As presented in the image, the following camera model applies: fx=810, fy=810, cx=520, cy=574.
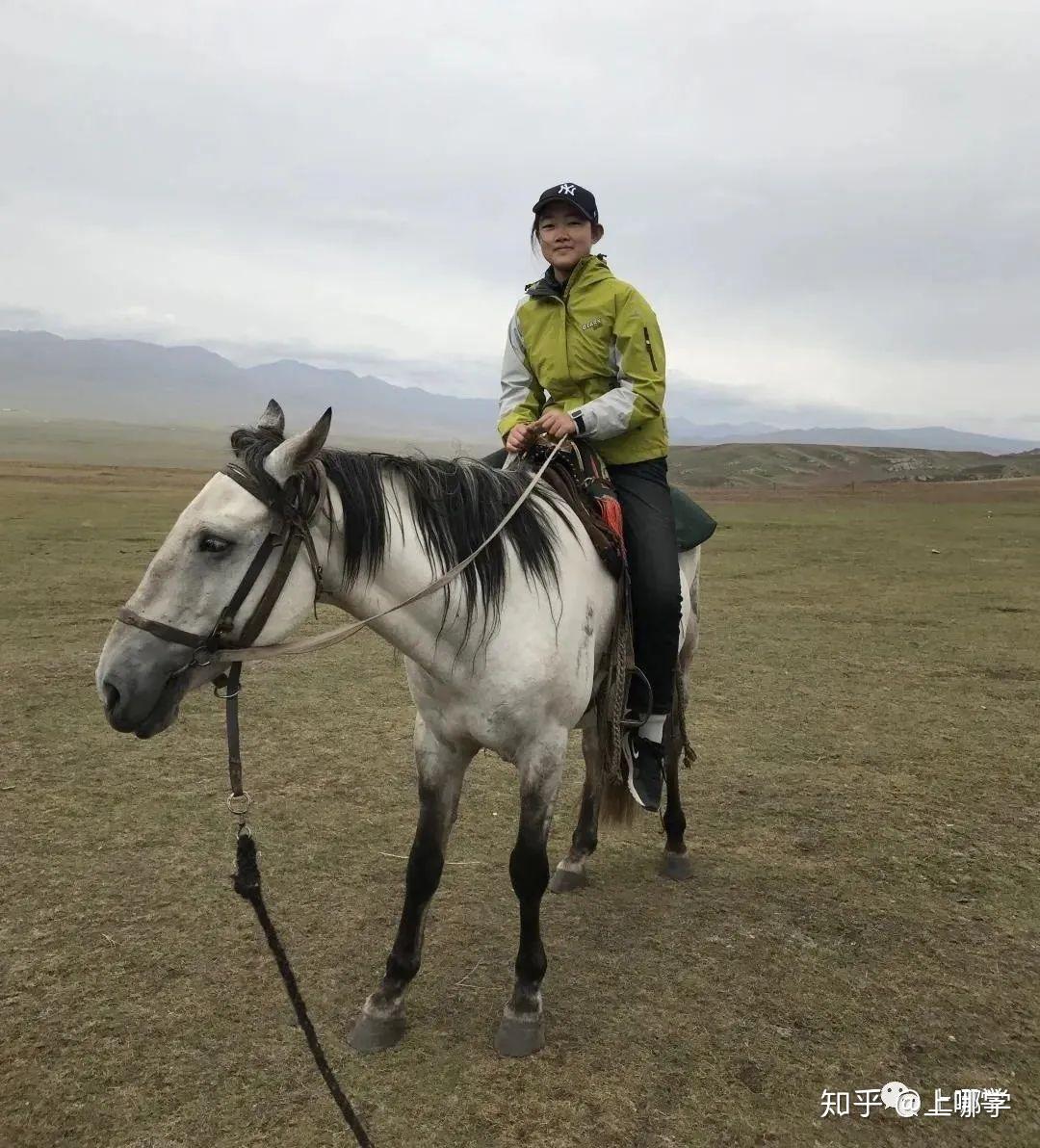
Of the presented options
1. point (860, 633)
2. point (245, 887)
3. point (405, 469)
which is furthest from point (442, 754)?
point (860, 633)

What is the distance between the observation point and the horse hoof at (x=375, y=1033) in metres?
3.09

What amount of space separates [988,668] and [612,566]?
6.66m

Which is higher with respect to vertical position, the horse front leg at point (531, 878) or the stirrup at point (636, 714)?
the stirrup at point (636, 714)

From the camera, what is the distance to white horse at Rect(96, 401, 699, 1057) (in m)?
2.32

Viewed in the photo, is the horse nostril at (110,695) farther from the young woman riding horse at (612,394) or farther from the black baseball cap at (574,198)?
the black baseball cap at (574,198)

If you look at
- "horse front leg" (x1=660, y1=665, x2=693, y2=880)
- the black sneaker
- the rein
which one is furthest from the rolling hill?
the rein

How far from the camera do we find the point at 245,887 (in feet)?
8.35

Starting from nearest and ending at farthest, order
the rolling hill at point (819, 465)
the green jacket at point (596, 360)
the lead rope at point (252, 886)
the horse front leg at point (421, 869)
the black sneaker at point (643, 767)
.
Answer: the lead rope at point (252, 886), the horse front leg at point (421, 869), the green jacket at point (596, 360), the black sneaker at point (643, 767), the rolling hill at point (819, 465)

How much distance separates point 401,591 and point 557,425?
999 millimetres

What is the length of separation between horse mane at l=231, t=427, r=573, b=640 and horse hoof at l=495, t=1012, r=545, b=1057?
5.05 ft

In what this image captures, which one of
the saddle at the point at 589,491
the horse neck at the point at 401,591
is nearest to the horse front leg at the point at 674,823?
the saddle at the point at 589,491

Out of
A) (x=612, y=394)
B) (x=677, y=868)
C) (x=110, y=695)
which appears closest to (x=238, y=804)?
(x=110, y=695)

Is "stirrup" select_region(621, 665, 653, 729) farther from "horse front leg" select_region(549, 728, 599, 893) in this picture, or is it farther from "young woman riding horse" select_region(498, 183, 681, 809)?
"horse front leg" select_region(549, 728, 599, 893)

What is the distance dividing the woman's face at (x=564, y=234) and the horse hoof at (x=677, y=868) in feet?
10.2
